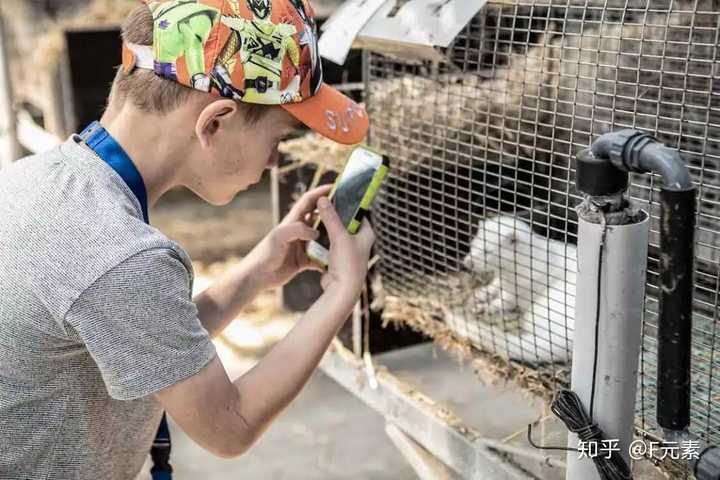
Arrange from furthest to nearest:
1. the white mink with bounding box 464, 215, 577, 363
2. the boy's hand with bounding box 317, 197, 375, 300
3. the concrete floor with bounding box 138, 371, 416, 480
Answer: the concrete floor with bounding box 138, 371, 416, 480
the white mink with bounding box 464, 215, 577, 363
the boy's hand with bounding box 317, 197, 375, 300

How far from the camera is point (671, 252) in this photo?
74 cm

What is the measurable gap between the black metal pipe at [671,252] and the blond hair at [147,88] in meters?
0.43

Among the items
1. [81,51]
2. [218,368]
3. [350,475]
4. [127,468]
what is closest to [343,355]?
[350,475]

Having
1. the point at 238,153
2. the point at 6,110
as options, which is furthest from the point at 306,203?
the point at 6,110

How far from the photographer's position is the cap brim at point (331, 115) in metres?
1.02

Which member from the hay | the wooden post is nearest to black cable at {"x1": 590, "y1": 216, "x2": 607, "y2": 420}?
the hay

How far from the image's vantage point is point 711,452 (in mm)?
817

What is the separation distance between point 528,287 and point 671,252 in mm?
→ 717

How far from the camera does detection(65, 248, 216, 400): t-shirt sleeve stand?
0.86 m

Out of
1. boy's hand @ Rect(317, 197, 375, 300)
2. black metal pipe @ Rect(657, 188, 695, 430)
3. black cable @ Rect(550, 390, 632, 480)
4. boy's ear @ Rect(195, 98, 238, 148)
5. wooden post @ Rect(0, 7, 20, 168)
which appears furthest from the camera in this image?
wooden post @ Rect(0, 7, 20, 168)

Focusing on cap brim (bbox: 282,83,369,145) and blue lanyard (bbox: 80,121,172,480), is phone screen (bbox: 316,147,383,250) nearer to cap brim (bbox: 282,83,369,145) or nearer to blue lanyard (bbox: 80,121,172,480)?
cap brim (bbox: 282,83,369,145)

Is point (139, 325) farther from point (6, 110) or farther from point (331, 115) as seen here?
point (6, 110)

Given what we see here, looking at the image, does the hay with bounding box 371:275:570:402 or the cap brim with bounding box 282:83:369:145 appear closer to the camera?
the cap brim with bounding box 282:83:369:145

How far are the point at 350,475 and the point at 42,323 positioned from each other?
1.37m
